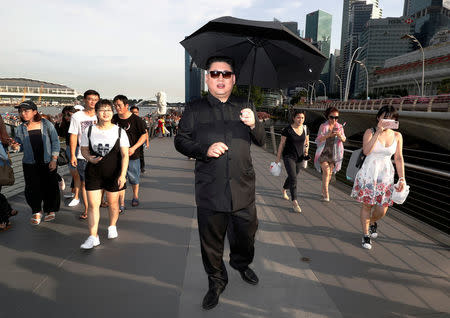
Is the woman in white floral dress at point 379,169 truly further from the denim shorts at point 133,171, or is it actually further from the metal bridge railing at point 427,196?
the denim shorts at point 133,171

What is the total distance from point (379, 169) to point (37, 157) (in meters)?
4.69

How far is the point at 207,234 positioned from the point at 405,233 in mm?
3153

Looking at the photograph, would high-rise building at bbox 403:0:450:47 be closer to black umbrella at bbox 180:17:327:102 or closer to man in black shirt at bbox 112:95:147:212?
black umbrella at bbox 180:17:327:102

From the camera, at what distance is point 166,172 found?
25.8 feet

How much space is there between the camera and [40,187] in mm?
4137

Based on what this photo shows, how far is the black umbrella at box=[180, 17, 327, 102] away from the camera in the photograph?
2453 millimetres

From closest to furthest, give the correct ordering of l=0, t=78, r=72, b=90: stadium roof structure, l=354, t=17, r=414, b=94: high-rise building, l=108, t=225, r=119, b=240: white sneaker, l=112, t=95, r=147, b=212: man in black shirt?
l=108, t=225, r=119, b=240: white sneaker, l=112, t=95, r=147, b=212: man in black shirt, l=354, t=17, r=414, b=94: high-rise building, l=0, t=78, r=72, b=90: stadium roof structure

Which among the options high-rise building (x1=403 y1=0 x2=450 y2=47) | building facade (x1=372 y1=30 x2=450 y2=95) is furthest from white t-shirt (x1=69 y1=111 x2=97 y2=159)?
high-rise building (x1=403 y1=0 x2=450 y2=47)

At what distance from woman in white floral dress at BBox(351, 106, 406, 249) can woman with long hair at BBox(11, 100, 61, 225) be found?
434cm

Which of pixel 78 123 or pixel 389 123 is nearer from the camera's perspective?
pixel 389 123

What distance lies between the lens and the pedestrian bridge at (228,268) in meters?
2.34

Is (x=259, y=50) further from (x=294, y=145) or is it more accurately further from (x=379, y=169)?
(x=294, y=145)

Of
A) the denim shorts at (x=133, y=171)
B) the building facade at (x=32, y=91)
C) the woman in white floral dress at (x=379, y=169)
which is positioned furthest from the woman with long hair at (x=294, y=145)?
the building facade at (x=32, y=91)

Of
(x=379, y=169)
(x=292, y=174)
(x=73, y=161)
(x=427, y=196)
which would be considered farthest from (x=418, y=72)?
(x=73, y=161)
